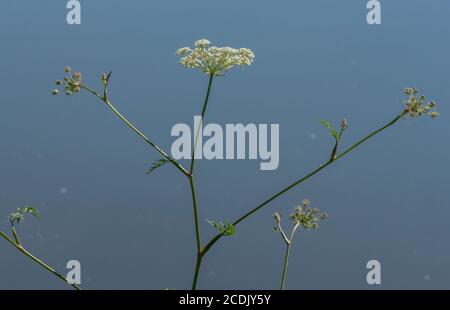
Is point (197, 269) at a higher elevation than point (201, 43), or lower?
lower

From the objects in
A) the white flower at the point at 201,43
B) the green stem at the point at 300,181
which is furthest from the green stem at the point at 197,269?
the white flower at the point at 201,43

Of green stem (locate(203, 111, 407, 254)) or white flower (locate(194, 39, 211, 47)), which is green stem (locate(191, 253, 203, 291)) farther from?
white flower (locate(194, 39, 211, 47))

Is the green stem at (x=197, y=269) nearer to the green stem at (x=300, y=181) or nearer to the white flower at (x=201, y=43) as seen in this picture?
the green stem at (x=300, y=181)

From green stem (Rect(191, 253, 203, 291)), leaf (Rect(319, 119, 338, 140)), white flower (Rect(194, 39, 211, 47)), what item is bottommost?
green stem (Rect(191, 253, 203, 291))

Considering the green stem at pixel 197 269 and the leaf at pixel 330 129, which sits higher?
the leaf at pixel 330 129

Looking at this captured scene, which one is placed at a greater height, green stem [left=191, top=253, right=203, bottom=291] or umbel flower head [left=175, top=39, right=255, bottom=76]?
umbel flower head [left=175, top=39, right=255, bottom=76]

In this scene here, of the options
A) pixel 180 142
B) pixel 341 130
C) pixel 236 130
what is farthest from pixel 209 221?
pixel 236 130

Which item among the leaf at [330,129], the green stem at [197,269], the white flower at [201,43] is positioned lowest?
the green stem at [197,269]

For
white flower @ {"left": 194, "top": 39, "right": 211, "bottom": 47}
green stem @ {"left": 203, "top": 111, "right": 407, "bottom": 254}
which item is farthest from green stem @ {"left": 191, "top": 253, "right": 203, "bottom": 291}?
white flower @ {"left": 194, "top": 39, "right": 211, "bottom": 47}

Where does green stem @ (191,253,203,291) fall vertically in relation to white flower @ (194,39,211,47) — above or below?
below

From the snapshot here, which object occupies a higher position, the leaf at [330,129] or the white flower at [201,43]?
the white flower at [201,43]

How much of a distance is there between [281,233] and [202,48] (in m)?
0.62
